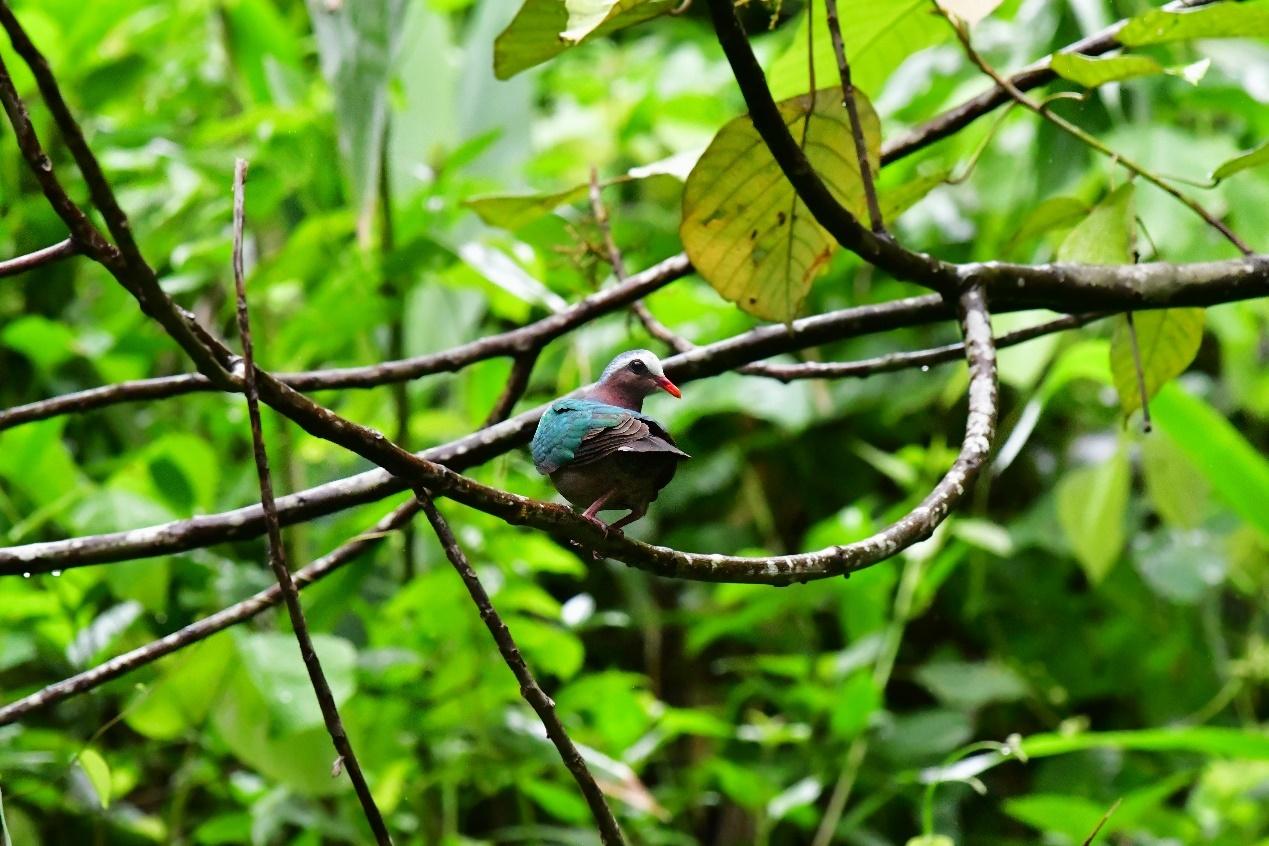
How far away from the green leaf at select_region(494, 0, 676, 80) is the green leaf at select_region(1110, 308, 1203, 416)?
Result: 70 centimetres

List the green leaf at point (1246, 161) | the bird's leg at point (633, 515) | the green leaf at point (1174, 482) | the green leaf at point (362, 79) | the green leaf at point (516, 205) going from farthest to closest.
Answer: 1. the green leaf at point (1174, 482)
2. the green leaf at point (362, 79)
3. the green leaf at point (516, 205)
4. the green leaf at point (1246, 161)
5. the bird's leg at point (633, 515)

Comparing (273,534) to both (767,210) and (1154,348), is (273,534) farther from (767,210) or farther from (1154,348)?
(1154,348)

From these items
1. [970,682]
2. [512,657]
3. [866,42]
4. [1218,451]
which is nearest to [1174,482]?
[1218,451]

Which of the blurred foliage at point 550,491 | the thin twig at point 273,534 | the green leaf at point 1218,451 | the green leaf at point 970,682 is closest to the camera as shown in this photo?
the thin twig at point 273,534

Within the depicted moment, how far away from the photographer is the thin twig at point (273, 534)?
812mm

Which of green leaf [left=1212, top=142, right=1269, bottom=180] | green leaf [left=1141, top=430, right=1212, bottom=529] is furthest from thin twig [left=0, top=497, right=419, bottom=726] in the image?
green leaf [left=1141, top=430, right=1212, bottom=529]

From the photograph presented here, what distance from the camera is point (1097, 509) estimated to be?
252cm

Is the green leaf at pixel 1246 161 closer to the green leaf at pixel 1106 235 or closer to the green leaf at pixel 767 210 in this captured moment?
the green leaf at pixel 1106 235

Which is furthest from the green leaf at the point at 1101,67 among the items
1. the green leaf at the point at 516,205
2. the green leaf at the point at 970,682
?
the green leaf at the point at 970,682

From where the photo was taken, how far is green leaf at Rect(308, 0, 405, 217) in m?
1.70

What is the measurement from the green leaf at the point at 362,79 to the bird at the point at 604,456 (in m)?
0.80

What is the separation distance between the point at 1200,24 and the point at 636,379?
2.15 ft

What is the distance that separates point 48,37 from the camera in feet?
8.29

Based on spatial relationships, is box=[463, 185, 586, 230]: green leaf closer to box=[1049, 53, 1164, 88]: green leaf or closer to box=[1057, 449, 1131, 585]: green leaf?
box=[1049, 53, 1164, 88]: green leaf
